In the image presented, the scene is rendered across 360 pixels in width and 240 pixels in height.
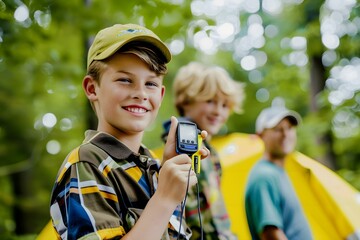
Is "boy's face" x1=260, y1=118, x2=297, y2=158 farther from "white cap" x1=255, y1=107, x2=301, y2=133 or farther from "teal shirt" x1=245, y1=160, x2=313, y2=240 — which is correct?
"teal shirt" x1=245, y1=160, x2=313, y2=240

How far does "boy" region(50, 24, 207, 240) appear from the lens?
1.36 meters

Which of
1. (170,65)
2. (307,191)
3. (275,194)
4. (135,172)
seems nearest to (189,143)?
(135,172)

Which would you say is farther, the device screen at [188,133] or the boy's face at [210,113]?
the boy's face at [210,113]

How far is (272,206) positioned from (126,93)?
1.65m

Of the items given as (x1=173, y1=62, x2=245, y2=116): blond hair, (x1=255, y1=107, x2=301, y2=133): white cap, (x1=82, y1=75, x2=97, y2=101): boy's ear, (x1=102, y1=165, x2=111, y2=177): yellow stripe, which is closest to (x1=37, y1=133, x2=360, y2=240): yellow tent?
(x1=173, y1=62, x2=245, y2=116): blond hair

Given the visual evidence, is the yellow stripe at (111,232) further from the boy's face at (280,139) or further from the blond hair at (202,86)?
the boy's face at (280,139)

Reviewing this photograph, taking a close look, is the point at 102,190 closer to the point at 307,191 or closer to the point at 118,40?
the point at 118,40

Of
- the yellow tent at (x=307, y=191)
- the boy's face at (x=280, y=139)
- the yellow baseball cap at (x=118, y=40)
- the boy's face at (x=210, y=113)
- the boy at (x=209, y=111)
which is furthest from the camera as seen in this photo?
the yellow tent at (x=307, y=191)

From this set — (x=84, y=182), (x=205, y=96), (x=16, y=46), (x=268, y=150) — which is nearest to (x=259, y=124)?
(x=268, y=150)

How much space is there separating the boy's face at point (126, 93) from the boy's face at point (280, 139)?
181 centimetres

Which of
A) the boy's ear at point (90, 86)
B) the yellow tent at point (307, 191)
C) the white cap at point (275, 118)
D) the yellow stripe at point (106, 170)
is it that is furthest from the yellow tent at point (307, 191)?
the yellow stripe at point (106, 170)

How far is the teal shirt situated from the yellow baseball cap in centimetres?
155

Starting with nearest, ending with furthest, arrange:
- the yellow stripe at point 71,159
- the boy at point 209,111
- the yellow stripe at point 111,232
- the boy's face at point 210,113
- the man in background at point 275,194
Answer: the yellow stripe at point 111,232 → the yellow stripe at point 71,159 → the boy at point 209,111 → the man in background at point 275,194 → the boy's face at point 210,113

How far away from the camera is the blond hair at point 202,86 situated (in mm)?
3029
